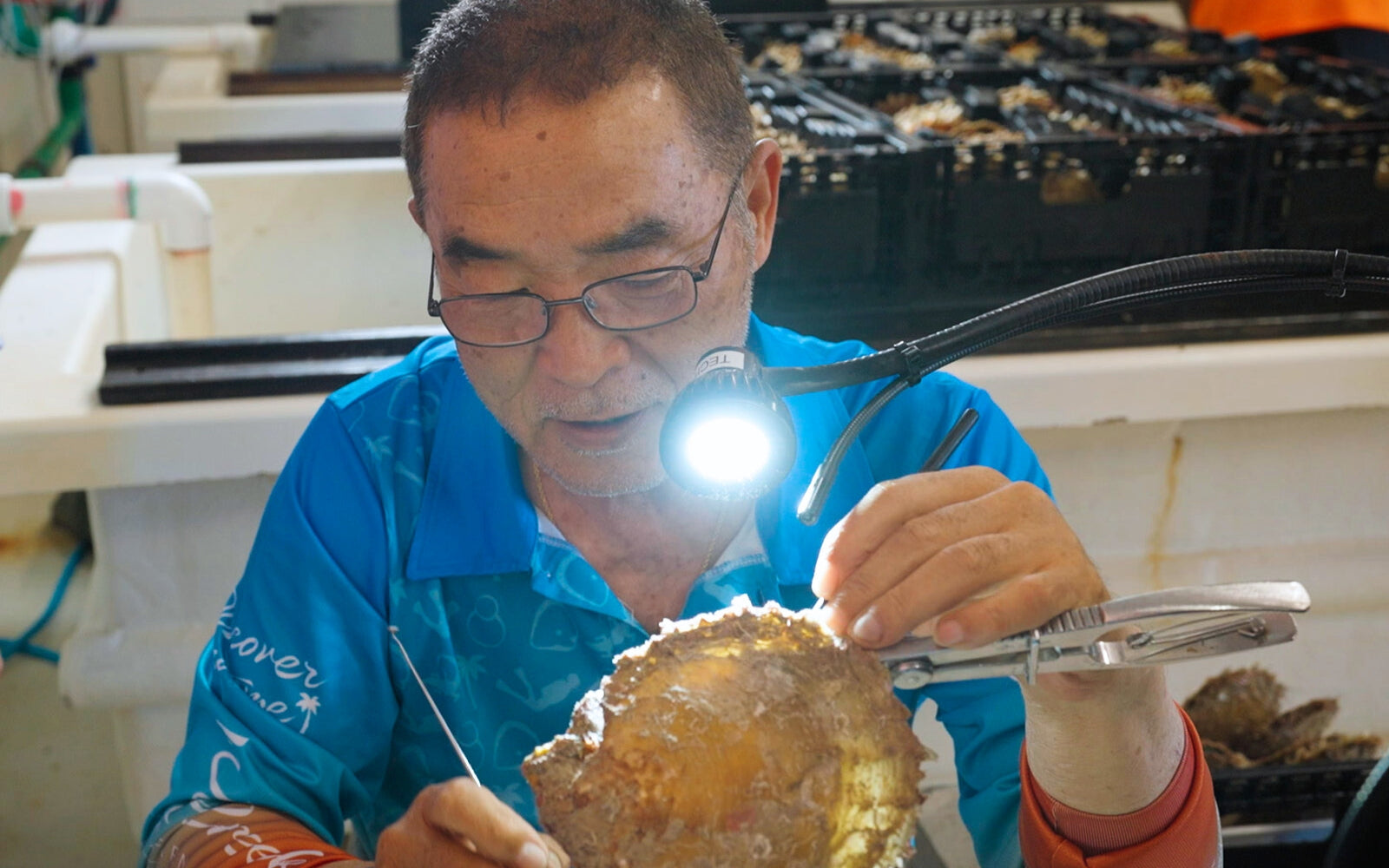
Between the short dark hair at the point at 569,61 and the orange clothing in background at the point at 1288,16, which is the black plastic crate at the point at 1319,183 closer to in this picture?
the short dark hair at the point at 569,61

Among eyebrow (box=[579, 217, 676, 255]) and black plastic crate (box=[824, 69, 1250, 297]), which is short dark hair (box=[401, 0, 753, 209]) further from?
black plastic crate (box=[824, 69, 1250, 297])

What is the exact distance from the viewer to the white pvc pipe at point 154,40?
4.08 m

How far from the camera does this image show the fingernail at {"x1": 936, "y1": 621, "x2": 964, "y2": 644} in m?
0.95

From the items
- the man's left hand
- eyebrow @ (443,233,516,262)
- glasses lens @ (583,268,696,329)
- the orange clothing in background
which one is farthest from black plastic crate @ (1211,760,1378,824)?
the orange clothing in background

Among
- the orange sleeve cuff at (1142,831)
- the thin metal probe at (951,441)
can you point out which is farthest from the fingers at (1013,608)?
the orange sleeve cuff at (1142,831)

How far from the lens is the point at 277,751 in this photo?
4.27 feet

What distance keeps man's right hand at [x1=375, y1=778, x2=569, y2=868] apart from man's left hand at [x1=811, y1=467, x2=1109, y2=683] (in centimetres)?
29

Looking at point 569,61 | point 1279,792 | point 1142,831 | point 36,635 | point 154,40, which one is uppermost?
point 569,61

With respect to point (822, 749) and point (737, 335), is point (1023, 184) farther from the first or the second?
point (822, 749)

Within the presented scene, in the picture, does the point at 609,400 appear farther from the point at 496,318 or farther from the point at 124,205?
the point at 124,205

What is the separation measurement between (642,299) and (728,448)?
25cm

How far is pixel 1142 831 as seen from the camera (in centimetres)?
115

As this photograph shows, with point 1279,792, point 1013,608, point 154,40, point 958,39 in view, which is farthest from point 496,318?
point 154,40

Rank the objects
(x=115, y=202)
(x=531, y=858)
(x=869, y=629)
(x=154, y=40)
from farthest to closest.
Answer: (x=154, y=40) < (x=115, y=202) < (x=869, y=629) < (x=531, y=858)
